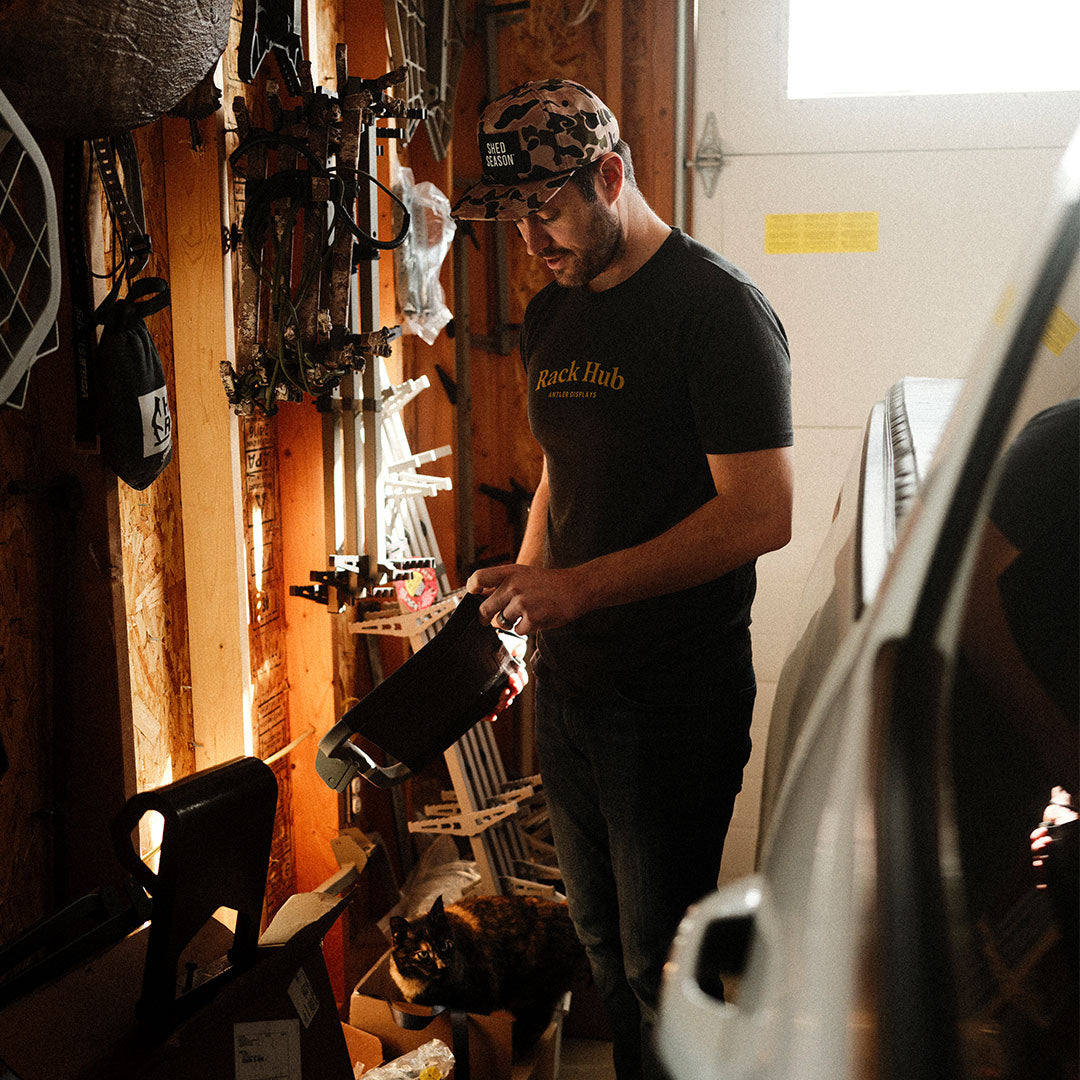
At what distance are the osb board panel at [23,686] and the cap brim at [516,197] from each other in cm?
79

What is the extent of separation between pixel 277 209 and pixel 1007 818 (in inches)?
68.8

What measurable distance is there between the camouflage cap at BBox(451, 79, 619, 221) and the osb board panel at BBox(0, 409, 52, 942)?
82cm

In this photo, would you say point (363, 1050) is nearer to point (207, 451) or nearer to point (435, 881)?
point (435, 881)

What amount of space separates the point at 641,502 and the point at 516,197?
1.77 ft

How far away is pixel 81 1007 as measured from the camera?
1321 millimetres

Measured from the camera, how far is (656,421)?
164cm

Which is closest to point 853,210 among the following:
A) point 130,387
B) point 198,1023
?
point 130,387

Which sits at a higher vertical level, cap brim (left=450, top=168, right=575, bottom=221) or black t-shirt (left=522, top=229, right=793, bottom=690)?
cap brim (left=450, top=168, right=575, bottom=221)

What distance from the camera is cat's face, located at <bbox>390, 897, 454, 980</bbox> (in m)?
2.15

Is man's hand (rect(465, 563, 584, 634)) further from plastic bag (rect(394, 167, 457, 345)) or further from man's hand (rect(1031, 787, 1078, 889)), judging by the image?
plastic bag (rect(394, 167, 457, 345))

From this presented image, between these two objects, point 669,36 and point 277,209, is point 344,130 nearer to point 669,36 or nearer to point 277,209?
point 277,209

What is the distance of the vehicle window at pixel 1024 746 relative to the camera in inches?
20.7

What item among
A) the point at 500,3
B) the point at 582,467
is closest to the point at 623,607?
the point at 582,467

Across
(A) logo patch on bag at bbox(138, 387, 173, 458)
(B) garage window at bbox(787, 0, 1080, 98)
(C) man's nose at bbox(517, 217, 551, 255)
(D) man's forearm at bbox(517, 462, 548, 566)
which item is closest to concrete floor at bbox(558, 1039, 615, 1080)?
(D) man's forearm at bbox(517, 462, 548, 566)
